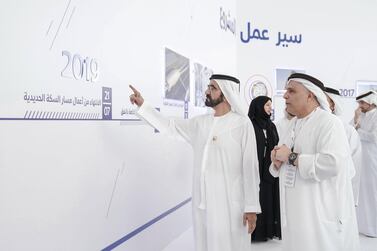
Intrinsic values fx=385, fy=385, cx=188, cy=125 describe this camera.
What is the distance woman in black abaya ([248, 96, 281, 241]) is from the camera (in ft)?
14.2

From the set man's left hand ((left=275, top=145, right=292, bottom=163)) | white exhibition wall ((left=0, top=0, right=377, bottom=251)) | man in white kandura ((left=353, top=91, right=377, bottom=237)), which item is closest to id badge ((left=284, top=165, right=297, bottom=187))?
man's left hand ((left=275, top=145, right=292, bottom=163))

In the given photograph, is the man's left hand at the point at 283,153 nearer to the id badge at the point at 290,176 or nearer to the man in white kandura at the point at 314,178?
the man in white kandura at the point at 314,178

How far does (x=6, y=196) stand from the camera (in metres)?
1.84

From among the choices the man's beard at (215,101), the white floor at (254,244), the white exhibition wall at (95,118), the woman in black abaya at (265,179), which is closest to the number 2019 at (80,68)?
the white exhibition wall at (95,118)

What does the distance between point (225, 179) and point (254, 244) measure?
186cm

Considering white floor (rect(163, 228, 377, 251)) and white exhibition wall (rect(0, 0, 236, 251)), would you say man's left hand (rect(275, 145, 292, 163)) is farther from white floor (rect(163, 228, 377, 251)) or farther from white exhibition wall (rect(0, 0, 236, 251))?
white floor (rect(163, 228, 377, 251))

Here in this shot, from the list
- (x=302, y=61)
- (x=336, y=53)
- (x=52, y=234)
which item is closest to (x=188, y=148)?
(x=52, y=234)

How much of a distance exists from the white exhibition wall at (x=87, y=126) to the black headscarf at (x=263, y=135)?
895 millimetres

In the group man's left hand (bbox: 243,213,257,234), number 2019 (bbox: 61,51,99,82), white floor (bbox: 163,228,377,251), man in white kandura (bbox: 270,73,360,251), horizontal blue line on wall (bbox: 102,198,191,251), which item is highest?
number 2019 (bbox: 61,51,99,82)

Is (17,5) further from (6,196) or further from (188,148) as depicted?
(188,148)

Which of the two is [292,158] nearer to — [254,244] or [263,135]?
[263,135]

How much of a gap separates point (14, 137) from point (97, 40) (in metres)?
0.98

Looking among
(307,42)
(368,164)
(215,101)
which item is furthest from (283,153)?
(307,42)

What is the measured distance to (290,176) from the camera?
246 centimetres
